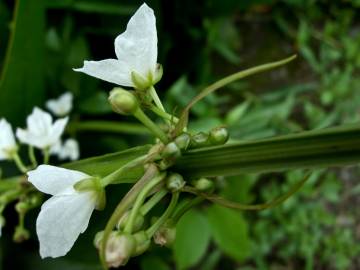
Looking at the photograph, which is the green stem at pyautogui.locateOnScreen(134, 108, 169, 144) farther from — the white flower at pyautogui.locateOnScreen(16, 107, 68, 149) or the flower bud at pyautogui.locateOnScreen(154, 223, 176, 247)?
the white flower at pyautogui.locateOnScreen(16, 107, 68, 149)

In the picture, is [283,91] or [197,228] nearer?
[197,228]

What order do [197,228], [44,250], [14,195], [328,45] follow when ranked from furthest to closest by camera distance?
[328,45]
[197,228]
[14,195]
[44,250]

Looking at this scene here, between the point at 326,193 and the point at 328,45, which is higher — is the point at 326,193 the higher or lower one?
the lower one

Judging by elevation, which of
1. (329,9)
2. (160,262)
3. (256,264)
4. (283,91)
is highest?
(329,9)

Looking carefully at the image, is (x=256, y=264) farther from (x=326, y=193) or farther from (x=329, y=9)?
(x=329, y=9)

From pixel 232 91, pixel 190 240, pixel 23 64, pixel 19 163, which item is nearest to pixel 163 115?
pixel 19 163

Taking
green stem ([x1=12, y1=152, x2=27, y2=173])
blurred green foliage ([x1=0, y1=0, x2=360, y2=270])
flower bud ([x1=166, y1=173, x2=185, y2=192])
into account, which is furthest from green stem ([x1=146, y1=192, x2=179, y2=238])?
blurred green foliage ([x1=0, y1=0, x2=360, y2=270])

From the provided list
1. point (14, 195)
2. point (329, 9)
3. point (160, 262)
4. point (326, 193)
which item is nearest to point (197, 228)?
point (160, 262)
